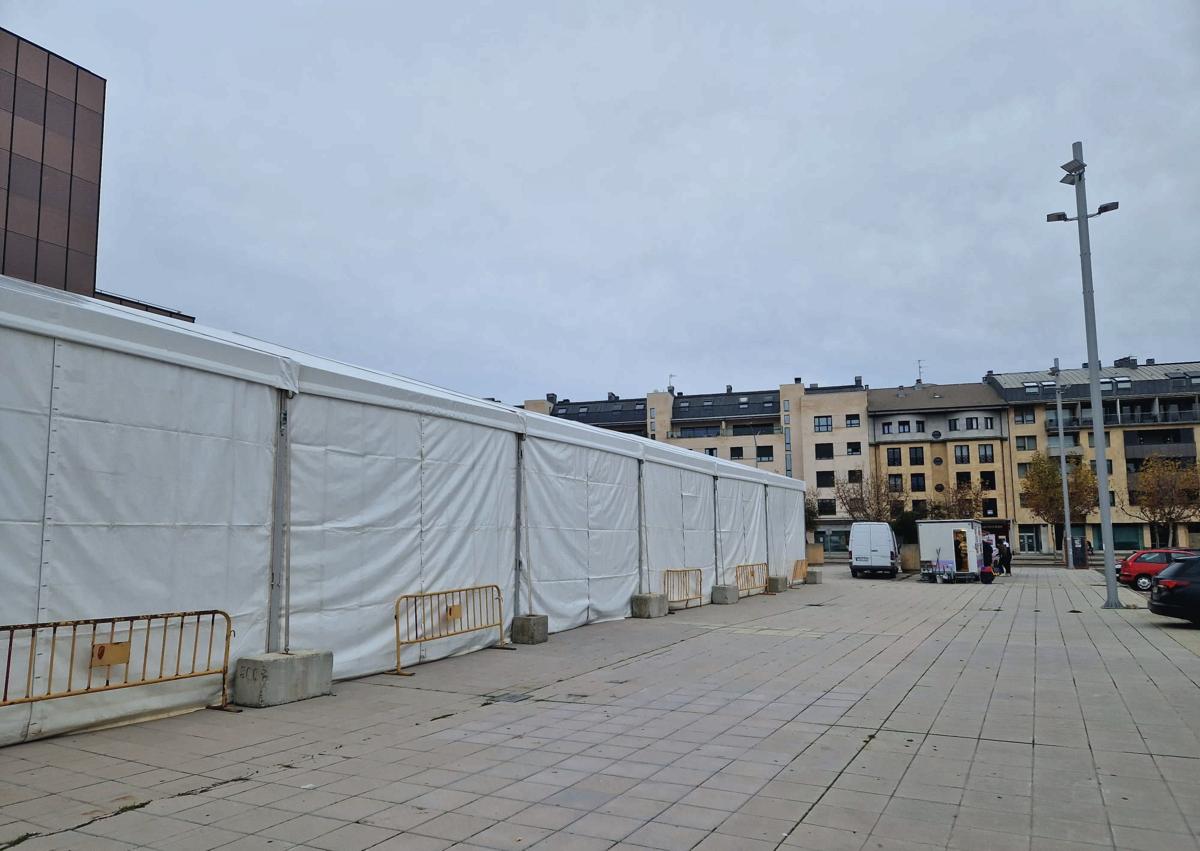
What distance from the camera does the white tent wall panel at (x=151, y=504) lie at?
289 inches

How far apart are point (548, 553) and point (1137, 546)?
225 feet

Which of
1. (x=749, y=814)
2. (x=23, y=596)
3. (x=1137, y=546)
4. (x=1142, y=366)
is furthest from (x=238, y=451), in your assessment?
(x=1142, y=366)

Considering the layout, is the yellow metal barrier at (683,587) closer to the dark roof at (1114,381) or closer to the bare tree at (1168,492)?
the bare tree at (1168,492)

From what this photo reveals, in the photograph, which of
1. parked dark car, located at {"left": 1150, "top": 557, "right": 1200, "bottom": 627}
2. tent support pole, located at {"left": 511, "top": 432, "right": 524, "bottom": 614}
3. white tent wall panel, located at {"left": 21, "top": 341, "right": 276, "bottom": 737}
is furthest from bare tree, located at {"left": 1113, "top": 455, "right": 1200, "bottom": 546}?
white tent wall panel, located at {"left": 21, "top": 341, "right": 276, "bottom": 737}

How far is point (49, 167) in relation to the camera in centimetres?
2592

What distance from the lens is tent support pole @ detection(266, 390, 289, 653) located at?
927 centimetres

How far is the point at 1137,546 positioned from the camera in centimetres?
6675

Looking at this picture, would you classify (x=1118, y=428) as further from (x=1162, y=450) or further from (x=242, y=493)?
(x=242, y=493)

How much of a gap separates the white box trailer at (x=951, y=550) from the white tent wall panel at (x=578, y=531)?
773 inches

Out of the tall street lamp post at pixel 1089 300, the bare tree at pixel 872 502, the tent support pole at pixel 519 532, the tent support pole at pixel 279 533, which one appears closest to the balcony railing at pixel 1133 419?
the bare tree at pixel 872 502

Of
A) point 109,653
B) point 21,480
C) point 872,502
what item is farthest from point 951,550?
point 21,480

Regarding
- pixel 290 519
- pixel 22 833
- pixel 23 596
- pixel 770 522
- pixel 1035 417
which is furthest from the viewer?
pixel 1035 417

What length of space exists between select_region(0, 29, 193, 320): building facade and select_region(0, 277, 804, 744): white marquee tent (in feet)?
62.0

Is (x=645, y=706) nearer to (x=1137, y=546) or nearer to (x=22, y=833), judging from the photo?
(x=22, y=833)
